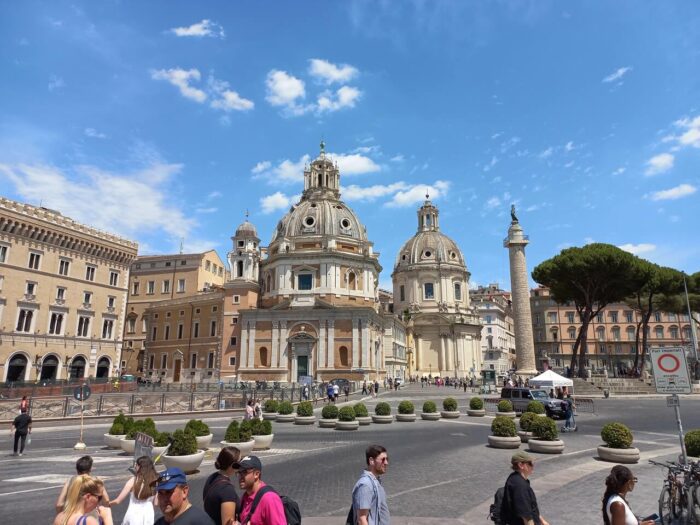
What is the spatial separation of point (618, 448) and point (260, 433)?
30.9ft

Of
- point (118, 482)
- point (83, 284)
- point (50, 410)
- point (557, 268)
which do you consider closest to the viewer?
point (118, 482)

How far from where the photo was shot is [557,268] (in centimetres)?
4738

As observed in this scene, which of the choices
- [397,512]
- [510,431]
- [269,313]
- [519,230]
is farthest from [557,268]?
[397,512]

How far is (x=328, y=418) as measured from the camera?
19547mm

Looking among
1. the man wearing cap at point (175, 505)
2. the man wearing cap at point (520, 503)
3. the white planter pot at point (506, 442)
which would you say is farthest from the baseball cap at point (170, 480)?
the white planter pot at point (506, 442)

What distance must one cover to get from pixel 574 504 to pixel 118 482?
8916 millimetres

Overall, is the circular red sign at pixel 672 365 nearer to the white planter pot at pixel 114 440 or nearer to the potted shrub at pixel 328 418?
the potted shrub at pixel 328 418

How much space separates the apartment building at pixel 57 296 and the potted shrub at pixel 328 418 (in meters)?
29.9

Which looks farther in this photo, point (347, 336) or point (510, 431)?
point (347, 336)

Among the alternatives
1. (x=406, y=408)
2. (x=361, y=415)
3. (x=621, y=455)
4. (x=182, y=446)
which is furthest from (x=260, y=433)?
(x=621, y=455)

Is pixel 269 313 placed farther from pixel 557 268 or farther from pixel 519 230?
pixel 557 268

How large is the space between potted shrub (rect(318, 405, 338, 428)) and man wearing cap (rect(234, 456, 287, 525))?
15.5 meters

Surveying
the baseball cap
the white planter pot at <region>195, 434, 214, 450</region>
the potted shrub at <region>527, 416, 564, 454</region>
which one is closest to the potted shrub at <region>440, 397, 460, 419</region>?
the potted shrub at <region>527, 416, 564, 454</region>

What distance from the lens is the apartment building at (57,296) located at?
1497 inches
